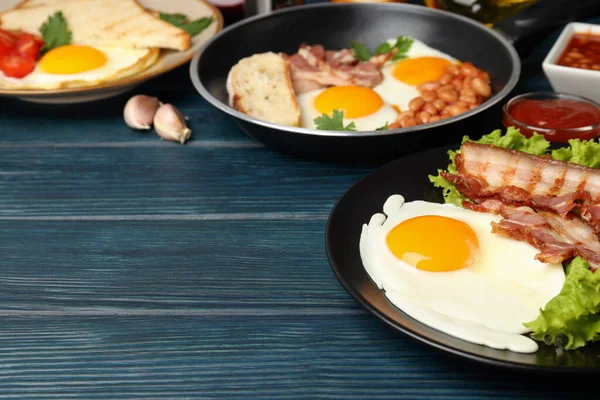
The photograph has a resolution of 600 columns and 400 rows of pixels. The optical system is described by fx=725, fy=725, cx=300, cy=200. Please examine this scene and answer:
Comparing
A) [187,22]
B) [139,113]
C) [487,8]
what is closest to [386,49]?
[487,8]

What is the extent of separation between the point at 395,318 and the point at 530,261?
48 centimetres

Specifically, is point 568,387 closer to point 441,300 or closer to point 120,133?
point 441,300

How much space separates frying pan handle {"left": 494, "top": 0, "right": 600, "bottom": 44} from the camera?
3178 mm

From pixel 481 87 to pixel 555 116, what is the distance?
34 cm

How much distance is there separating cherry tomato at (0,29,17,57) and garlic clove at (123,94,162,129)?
634 mm

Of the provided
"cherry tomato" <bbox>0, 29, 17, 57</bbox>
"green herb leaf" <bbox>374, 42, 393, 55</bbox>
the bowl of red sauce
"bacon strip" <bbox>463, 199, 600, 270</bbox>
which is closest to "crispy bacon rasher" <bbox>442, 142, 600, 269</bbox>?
Result: "bacon strip" <bbox>463, 199, 600, 270</bbox>

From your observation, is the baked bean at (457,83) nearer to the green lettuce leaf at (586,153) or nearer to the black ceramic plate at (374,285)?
the black ceramic plate at (374,285)

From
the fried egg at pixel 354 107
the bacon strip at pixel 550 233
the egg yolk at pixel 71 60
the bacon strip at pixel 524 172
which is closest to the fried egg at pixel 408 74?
the fried egg at pixel 354 107

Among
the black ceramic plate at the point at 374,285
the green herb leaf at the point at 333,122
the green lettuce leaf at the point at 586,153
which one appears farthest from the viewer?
the green herb leaf at the point at 333,122

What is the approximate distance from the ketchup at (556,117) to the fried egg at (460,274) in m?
0.63

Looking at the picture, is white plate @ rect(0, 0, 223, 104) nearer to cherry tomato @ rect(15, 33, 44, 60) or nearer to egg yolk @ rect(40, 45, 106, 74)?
egg yolk @ rect(40, 45, 106, 74)

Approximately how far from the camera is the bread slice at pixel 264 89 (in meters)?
2.89

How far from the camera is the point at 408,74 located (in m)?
3.23

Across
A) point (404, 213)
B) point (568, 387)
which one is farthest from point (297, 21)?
point (568, 387)
